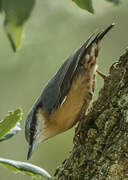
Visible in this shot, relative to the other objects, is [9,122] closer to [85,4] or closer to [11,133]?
[11,133]

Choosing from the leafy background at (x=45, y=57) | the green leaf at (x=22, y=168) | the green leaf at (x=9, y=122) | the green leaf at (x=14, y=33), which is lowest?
the leafy background at (x=45, y=57)

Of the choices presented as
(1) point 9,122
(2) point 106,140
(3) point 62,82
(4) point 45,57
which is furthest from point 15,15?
(4) point 45,57

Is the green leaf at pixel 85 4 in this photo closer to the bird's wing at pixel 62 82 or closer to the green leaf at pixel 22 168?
the green leaf at pixel 22 168

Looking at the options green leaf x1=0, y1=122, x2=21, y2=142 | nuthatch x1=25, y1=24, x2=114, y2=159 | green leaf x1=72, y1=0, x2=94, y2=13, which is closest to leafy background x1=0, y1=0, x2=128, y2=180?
nuthatch x1=25, y1=24, x2=114, y2=159

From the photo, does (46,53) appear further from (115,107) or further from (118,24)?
(115,107)

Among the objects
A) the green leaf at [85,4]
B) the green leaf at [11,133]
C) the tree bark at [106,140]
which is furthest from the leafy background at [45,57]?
the green leaf at [85,4]

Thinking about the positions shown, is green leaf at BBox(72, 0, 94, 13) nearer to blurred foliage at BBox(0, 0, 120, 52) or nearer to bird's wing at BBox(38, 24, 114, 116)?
blurred foliage at BBox(0, 0, 120, 52)

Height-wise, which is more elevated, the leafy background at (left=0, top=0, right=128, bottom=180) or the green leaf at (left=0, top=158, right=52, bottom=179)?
the green leaf at (left=0, top=158, right=52, bottom=179)
